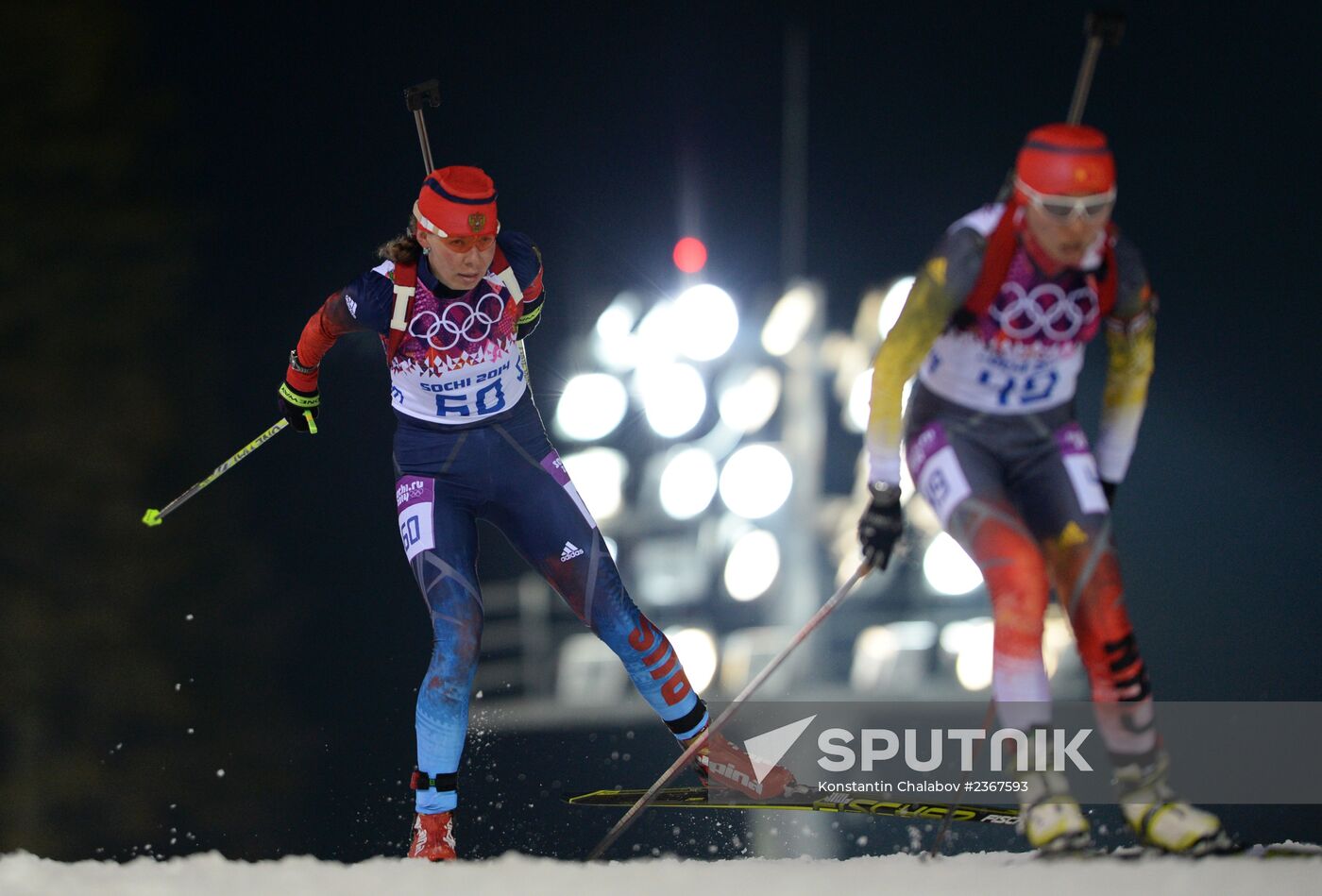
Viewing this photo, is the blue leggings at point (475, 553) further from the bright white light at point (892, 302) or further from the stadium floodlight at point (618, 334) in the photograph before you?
the bright white light at point (892, 302)

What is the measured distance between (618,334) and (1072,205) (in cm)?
246

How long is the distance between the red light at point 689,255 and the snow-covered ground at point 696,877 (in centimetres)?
211

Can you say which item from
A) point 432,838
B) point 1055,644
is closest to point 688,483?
point 1055,644

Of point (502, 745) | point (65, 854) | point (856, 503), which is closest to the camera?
point (502, 745)

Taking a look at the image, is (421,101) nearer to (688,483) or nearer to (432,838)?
(432,838)

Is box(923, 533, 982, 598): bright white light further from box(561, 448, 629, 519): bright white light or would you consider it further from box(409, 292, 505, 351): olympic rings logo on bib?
box(409, 292, 505, 351): olympic rings logo on bib

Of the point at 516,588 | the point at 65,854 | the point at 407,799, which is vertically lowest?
the point at 65,854

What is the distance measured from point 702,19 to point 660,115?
34cm

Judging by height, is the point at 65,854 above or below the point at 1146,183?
below

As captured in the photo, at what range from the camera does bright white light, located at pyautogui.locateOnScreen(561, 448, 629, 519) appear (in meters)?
5.67

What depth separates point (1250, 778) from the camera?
16.8 feet

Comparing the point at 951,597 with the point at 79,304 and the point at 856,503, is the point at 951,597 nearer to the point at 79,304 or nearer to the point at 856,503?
the point at 856,503

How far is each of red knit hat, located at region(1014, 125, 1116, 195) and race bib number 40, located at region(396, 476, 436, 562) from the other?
160 centimetres

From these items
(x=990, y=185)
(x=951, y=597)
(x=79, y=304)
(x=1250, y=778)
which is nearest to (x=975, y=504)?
(x=990, y=185)
